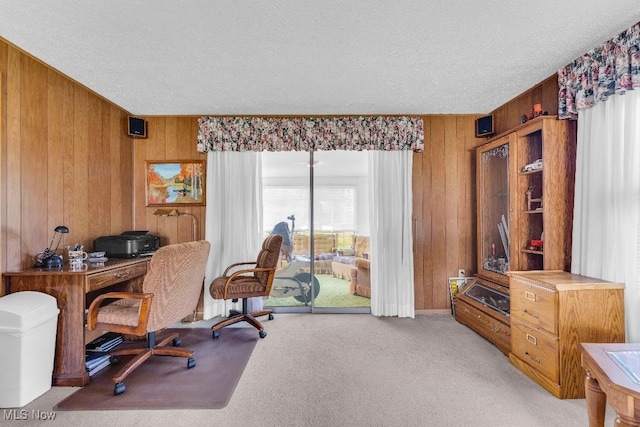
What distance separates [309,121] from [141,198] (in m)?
2.29

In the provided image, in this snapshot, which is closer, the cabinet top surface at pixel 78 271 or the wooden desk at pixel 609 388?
the wooden desk at pixel 609 388

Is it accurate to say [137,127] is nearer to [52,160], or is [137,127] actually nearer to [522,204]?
[52,160]

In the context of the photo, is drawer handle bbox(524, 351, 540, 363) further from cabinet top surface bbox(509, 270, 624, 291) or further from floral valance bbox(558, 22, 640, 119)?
floral valance bbox(558, 22, 640, 119)

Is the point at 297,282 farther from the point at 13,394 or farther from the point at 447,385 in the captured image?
the point at 13,394

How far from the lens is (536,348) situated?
225 cm

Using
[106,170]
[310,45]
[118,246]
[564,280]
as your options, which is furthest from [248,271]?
[564,280]

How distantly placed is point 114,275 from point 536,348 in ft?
11.1

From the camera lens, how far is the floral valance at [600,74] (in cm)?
203

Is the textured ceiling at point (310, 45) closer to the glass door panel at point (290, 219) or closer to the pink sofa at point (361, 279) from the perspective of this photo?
the glass door panel at point (290, 219)

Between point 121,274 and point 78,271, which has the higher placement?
point 78,271

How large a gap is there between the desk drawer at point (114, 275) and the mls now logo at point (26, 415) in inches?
30.8

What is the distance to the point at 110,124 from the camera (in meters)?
3.43

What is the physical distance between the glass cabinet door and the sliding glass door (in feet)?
4.41

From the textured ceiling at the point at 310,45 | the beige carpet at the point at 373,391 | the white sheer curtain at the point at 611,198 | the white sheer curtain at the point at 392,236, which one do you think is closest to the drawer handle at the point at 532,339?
the beige carpet at the point at 373,391
